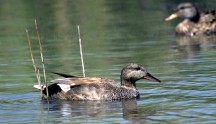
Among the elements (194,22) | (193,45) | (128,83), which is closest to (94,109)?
(128,83)

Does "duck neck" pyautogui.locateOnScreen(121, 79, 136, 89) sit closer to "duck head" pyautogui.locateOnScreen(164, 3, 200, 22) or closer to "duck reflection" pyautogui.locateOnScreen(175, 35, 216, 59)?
"duck reflection" pyautogui.locateOnScreen(175, 35, 216, 59)

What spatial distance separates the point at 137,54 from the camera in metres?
21.4

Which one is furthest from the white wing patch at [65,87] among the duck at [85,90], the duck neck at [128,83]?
the duck neck at [128,83]

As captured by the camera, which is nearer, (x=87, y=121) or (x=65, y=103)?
(x=87, y=121)

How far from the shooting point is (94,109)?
14.5 meters

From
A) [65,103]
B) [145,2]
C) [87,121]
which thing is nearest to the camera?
[87,121]

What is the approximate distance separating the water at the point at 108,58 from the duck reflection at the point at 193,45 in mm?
17

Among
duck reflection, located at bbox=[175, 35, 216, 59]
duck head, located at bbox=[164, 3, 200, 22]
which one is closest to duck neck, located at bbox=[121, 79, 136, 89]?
duck reflection, located at bbox=[175, 35, 216, 59]

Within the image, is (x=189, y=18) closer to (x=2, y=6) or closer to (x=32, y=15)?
(x=32, y=15)

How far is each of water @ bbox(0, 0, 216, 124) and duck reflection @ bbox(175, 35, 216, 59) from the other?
0.02 metres

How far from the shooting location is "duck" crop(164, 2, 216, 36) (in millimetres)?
26484

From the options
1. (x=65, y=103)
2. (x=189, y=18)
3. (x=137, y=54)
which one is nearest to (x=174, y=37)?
(x=189, y=18)

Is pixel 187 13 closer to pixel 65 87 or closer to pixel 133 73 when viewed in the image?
pixel 133 73

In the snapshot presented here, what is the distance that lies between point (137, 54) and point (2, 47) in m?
4.26
